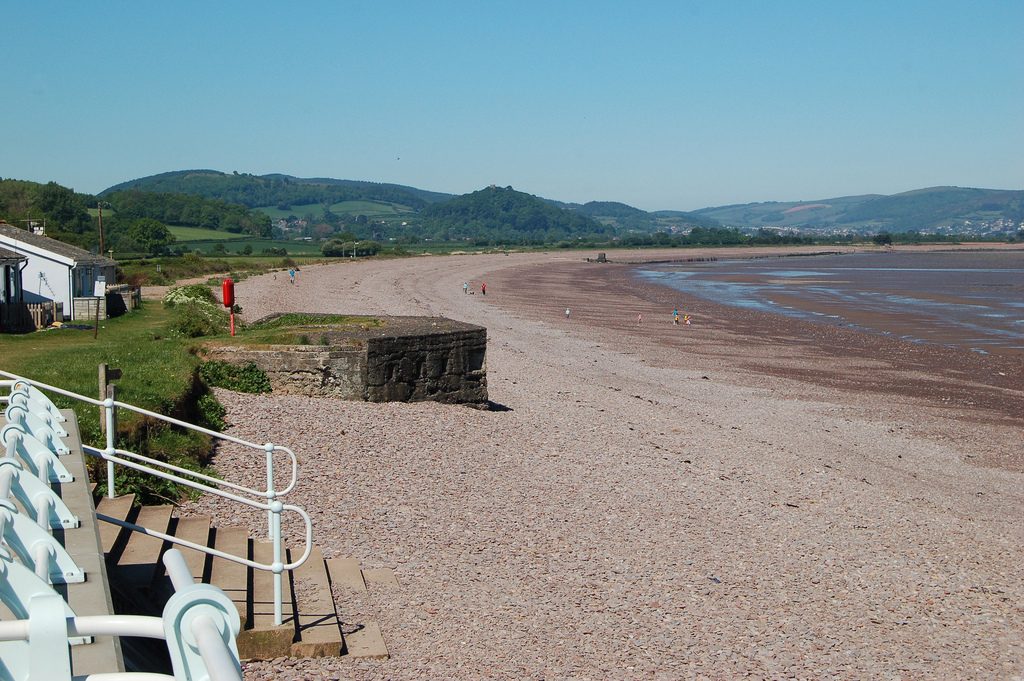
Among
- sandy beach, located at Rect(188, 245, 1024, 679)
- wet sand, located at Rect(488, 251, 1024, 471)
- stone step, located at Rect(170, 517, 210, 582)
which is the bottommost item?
wet sand, located at Rect(488, 251, 1024, 471)

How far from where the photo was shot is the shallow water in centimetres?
3622

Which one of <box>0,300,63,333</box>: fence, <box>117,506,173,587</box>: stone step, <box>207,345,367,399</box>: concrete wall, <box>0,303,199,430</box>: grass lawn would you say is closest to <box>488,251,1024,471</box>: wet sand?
<box>207,345,367,399</box>: concrete wall

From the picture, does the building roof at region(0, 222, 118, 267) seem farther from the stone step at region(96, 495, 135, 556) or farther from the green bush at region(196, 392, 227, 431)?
the stone step at region(96, 495, 135, 556)

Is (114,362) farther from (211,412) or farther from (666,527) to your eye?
(666,527)

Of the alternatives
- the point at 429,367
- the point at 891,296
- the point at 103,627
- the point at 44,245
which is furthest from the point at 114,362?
the point at 891,296

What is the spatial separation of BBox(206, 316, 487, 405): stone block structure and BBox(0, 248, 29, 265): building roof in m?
11.5

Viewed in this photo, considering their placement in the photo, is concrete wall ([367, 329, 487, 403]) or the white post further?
concrete wall ([367, 329, 487, 403])

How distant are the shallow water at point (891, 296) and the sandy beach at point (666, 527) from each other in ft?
49.6

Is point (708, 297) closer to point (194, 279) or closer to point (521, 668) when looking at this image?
point (194, 279)

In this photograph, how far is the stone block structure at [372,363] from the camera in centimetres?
1436

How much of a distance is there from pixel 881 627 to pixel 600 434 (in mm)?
6909

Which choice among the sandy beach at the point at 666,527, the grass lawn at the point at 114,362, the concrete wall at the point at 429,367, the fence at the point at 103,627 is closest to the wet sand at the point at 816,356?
the sandy beach at the point at 666,527

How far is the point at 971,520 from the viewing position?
12180 mm

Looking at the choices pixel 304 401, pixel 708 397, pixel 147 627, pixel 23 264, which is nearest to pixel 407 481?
pixel 304 401
